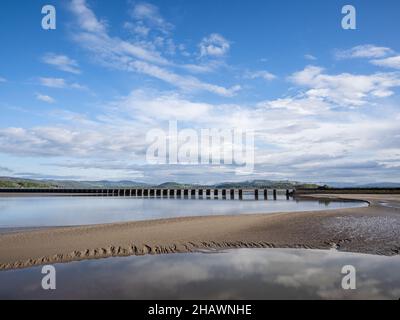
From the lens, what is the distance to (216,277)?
900cm

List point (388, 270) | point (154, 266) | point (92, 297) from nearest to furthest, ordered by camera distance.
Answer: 1. point (92, 297)
2. point (388, 270)
3. point (154, 266)

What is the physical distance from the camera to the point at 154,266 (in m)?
10.3

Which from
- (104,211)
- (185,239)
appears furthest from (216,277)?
(104,211)

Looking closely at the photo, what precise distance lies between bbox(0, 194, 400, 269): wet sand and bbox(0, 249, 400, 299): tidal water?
119cm

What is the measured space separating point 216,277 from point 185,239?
584cm

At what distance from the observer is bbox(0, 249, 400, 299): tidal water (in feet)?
25.2

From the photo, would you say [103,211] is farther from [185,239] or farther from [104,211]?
[185,239]

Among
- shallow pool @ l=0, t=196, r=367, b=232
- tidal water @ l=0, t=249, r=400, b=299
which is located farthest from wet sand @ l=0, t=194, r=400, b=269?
shallow pool @ l=0, t=196, r=367, b=232

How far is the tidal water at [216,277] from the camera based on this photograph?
25.2 ft

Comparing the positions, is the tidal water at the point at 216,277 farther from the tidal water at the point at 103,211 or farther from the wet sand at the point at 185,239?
the tidal water at the point at 103,211

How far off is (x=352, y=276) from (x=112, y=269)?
694cm

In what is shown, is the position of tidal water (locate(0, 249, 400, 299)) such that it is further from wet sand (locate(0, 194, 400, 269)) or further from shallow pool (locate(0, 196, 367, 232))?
shallow pool (locate(0, 196, 367, 232))
